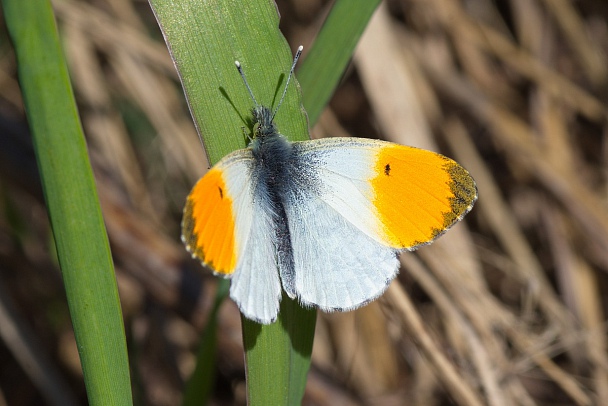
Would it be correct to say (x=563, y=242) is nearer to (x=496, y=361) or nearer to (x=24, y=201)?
(x=496, y=361)

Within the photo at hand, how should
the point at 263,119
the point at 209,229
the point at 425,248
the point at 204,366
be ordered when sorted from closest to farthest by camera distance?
the point at 209,229
the point at 263,119
the point at 204,366
the point at 425,248

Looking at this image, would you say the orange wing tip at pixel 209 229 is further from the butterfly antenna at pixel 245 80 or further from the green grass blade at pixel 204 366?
the green grass blade at pixel 204 366

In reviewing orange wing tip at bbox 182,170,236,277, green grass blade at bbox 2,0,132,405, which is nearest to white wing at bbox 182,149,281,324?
orange wing tip at bbox 182,170,236,277

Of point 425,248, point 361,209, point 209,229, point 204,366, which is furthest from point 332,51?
point 425,248

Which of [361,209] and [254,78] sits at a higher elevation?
[254,78]

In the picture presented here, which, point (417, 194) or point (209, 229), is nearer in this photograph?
point (209, 229)

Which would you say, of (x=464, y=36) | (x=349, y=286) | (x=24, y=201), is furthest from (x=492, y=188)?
(x=24, y=201)

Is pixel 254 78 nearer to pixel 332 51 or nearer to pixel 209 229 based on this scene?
pixel 332 51
